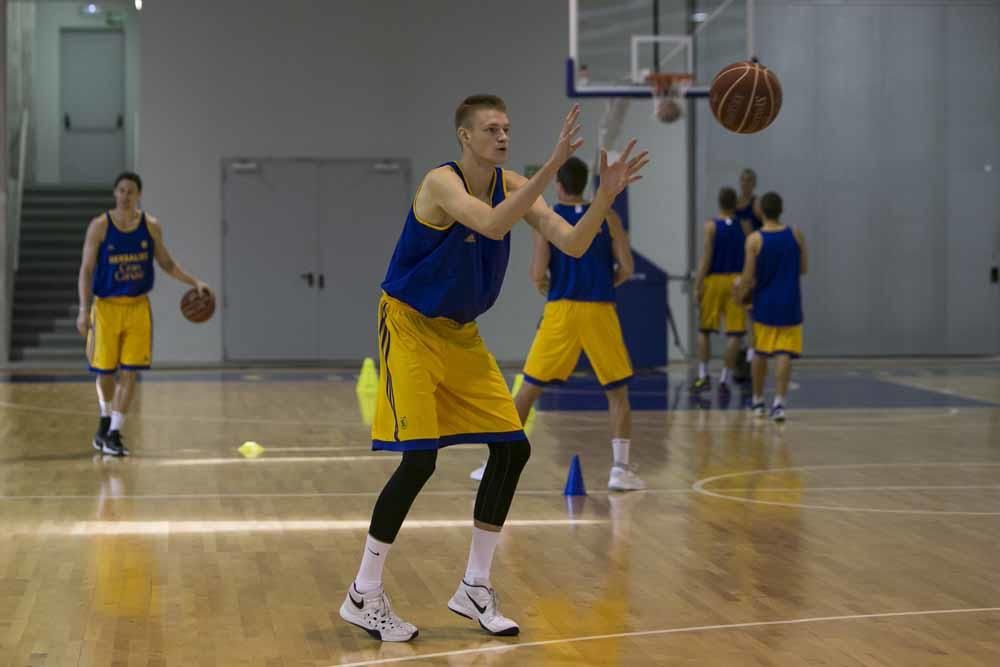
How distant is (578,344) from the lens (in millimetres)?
8023

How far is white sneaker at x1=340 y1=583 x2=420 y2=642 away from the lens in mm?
4750

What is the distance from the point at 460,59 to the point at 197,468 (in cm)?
1108

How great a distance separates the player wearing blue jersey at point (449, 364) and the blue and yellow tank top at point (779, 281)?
6.76 meters

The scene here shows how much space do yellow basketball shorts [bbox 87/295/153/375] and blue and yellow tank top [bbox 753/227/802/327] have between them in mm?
4801

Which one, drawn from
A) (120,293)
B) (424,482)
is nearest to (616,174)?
(424,482)

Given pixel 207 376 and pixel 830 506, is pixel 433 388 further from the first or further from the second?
pixel 207 376

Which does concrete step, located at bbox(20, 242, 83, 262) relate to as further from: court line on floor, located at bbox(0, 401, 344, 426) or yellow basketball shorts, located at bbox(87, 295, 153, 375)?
yellow basketball shorts, located at bbox(87, 295, 153, 375)

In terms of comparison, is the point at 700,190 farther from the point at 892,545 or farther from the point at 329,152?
the point at 892,545

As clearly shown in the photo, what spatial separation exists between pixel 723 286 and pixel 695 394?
4.06ft

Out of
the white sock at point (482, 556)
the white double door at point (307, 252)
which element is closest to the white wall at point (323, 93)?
the white double door at point (307, 252)

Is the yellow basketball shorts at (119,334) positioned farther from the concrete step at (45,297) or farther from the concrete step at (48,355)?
the concrete step at (45,297)

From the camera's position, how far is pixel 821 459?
9.30 m

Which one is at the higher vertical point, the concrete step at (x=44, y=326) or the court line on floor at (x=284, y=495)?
the concrete step at (x=44, y=326)

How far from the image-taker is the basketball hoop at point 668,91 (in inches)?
584
